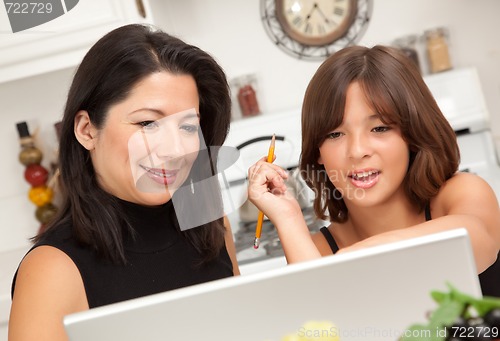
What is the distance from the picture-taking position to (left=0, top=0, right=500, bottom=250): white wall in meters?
2.53

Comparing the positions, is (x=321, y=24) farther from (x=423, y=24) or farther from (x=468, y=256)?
(x=468, y=256)

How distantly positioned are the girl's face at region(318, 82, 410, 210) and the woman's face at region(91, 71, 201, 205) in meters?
0.22

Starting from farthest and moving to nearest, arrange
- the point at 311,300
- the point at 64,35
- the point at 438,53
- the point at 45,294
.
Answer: the point at 438,53 < the point at 64,35 < the point at 45,294 < the point at 311,300

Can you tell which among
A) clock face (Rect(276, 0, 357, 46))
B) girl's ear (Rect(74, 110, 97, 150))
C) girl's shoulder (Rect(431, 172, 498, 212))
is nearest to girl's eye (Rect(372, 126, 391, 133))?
girl's shoulder (Rect(431, 172, 498, 212))

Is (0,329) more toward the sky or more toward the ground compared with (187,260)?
more toward the ground

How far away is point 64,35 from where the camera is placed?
214 cm

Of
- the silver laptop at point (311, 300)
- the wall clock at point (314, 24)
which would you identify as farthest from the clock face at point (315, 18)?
the silver laptop at point (311, 300)

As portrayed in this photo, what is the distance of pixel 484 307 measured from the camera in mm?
510

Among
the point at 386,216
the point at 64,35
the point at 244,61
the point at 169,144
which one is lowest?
the point at 386,216

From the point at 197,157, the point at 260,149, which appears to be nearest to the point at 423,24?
the point at 260,149

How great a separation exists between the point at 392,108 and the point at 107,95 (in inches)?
17.2

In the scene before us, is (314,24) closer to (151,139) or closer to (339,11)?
(339,11)

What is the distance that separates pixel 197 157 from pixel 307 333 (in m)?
0.62

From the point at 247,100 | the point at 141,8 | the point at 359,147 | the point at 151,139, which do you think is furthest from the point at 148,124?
the point at 247,100
